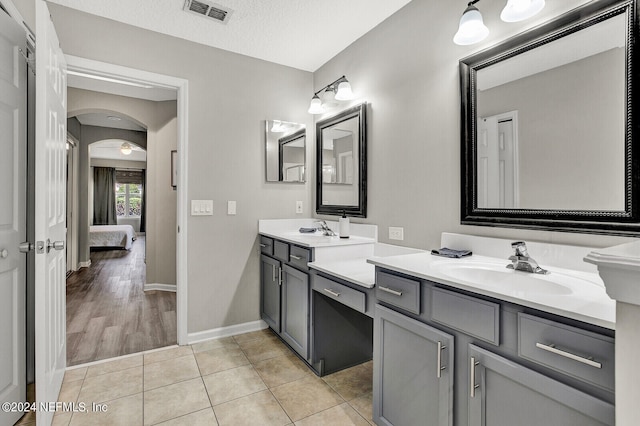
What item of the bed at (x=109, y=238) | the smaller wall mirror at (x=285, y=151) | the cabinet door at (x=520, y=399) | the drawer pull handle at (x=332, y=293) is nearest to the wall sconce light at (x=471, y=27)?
the cabinet door at (x=520, y=399)

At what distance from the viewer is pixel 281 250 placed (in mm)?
2592

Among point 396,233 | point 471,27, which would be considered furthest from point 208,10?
point 396,233

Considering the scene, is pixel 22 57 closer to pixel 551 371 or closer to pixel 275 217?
pixel 275 217

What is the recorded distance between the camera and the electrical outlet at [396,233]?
221 cm

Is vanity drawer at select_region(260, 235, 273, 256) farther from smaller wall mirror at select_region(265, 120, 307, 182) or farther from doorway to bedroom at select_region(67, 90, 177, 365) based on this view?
doorway to bedroom at select_region(67, 90, 177, 365)

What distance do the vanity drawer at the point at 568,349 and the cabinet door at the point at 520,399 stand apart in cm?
5

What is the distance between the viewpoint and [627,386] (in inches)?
25.1

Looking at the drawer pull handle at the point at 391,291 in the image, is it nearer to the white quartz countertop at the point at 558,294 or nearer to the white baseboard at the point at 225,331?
the white quartz countertop at the point at 558,294

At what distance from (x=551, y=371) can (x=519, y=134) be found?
42.4 inches

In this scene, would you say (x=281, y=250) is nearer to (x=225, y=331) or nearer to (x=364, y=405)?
(x=225, y=331)

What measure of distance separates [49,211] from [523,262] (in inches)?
89.6

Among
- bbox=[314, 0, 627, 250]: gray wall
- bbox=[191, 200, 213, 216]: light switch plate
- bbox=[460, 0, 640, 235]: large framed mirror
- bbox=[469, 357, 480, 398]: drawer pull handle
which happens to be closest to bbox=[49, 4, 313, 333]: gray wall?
bbox=[191, 200, 213, 216]: light switch plate

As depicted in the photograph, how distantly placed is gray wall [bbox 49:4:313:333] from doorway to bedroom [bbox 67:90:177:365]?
0.65 meters

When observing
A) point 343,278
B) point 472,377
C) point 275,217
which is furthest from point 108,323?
point 472,377
